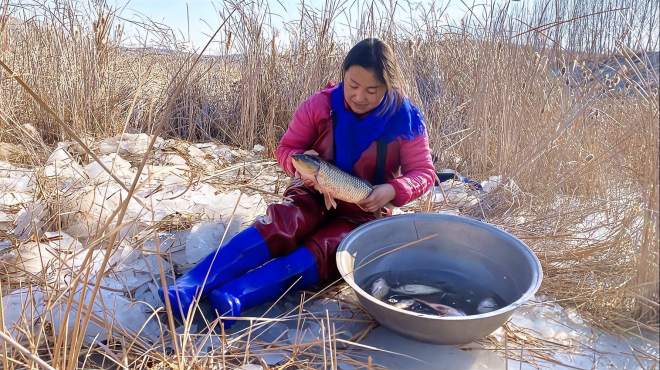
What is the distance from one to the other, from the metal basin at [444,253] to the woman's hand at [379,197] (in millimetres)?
69

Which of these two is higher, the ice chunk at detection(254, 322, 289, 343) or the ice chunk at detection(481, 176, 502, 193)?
the ice chunk at detection(481, 176, 502, 193)

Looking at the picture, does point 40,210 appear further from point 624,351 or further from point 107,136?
point 624,351

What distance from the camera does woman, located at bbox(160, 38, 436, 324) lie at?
1.86 meters

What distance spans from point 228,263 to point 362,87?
878mm

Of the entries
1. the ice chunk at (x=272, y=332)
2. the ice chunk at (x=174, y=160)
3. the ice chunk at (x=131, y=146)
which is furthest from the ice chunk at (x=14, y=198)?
the ice chunk at (x=272, y=332)

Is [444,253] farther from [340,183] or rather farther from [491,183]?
[491,183]

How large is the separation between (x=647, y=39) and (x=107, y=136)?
11.6 feet

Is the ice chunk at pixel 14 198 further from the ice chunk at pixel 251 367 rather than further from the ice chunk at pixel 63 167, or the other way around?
the ice chunk at pixel 251 367

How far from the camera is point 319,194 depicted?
87.8 inches

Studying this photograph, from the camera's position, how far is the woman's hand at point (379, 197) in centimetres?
193

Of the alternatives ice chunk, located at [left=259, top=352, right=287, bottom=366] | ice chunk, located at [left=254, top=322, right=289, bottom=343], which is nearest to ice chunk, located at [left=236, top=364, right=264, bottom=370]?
ice chunk, located at [left=259, top=352, right=287, bottom=366]

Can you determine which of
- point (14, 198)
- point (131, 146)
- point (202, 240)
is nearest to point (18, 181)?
point (14, 198)

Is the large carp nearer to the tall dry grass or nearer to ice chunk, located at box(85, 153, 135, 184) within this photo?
the tall dry grass

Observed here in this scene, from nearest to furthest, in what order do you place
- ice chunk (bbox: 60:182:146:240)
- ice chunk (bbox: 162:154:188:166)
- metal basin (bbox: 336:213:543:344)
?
metal basin (bbox: 336:213:543:344) < ice chunk (bbox: 60:182:146:240) < ice chunk (bbox: 162:154:188:166)
